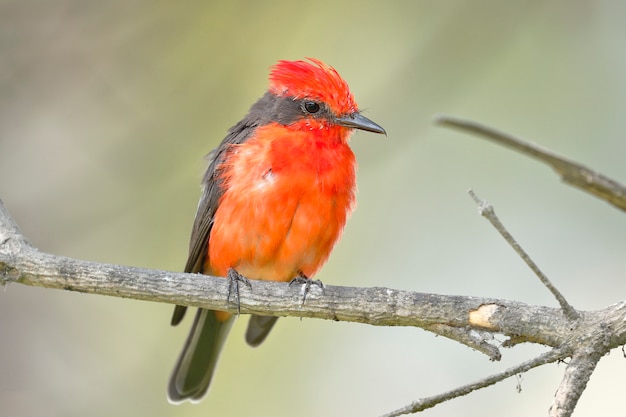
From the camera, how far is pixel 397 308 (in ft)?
11.3

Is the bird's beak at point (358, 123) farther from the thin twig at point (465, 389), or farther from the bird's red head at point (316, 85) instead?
the thin twig at point (465, 389)

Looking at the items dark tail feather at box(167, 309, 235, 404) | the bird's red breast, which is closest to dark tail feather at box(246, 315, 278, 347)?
dark tail feather at box(167, 309, 235, 404)

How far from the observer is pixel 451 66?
242 inches

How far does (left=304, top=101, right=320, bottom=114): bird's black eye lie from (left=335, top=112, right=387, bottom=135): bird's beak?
15 cm

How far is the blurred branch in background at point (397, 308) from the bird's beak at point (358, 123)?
4.54ft

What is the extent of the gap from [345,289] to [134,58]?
3.66 m

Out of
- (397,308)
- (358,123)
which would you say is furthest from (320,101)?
(397,308)

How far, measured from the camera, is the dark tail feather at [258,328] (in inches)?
223

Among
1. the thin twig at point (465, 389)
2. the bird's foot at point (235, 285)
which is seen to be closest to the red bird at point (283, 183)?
the bird's foot at point (235, 285)

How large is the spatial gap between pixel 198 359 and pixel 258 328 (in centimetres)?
50

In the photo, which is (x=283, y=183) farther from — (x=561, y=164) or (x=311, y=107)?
(x=561, y=164)

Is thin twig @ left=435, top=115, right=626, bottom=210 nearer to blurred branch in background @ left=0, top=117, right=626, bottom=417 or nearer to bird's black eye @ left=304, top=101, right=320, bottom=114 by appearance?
blurred branch in background @ left=0, top=117, right=626, bottom=417

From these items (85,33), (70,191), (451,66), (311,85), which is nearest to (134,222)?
(70,191)

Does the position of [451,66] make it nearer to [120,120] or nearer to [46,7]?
[120,120]
